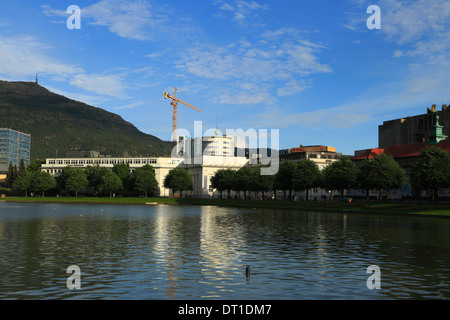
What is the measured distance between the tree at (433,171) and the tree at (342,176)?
23.4m

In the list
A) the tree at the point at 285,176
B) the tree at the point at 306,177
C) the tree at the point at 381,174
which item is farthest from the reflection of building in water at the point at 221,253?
the tree at the point at 285,176

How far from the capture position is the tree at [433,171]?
100125mm

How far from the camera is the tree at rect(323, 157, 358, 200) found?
12781 cm

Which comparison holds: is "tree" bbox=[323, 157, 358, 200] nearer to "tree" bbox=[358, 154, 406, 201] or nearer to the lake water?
"tree" bbox=[358, 154, 406, 201]

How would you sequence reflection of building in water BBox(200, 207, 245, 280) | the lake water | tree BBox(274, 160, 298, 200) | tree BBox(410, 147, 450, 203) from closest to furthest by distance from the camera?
the lake water → reflection of building in water BBox(200, 207, 245, 280) → tree BBox(410, 147, 450, 203) → tree BBox(274, 160, 298, 200)

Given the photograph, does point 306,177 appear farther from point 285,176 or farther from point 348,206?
point 348,206

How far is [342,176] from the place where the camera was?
127 metres

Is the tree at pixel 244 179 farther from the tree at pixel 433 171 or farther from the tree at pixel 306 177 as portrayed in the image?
the tree at pixel 433 171

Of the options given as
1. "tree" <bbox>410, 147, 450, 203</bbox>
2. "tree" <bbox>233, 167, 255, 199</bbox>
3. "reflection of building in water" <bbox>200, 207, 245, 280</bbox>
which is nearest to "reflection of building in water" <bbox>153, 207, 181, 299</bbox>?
"reflection of building in water" <bbox>200, 207, 245, 280</bbox>

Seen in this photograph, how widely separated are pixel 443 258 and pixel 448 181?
7600 cm

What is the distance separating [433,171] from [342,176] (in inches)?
1172

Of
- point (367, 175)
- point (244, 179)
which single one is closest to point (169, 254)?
point (367, 175)

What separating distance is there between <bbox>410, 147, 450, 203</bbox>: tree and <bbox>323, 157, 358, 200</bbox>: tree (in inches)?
923

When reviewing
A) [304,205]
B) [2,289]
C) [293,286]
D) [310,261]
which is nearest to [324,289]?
[293,286]
